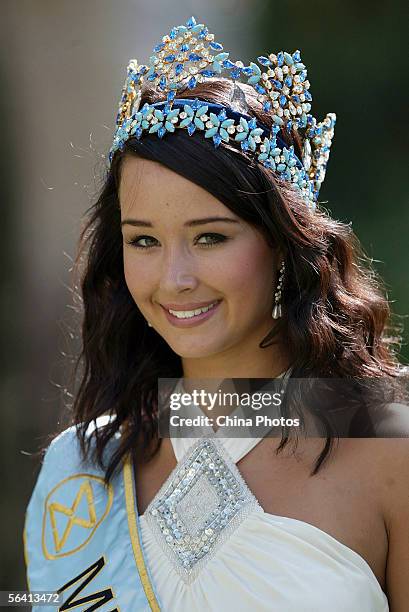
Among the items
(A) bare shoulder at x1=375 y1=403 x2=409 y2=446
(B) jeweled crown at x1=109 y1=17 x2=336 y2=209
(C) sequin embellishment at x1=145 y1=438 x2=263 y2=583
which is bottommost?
(C) sequin embellishment at x1=145 y1=438 x2=263 y2=583

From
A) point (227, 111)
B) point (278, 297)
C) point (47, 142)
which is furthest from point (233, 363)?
point (47, 142)

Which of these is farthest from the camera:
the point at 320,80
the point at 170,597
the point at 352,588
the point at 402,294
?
the point at 320,80

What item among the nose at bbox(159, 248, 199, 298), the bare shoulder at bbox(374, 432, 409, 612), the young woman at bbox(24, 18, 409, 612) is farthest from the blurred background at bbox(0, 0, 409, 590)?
the bare shoulder at bbox(374, 432, 409, 612)

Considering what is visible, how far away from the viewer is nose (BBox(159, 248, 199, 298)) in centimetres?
171

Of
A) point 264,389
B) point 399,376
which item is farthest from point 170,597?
point 399,376

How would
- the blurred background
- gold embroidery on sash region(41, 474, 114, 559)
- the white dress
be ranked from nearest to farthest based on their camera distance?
the white dress, gold embroidery on sash region(41, 474, 114, 559), the blurred background

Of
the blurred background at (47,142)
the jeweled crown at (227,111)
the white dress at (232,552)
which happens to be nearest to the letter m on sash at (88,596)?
the white dress at (232,552)

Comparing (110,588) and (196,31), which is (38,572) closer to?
(110,588)

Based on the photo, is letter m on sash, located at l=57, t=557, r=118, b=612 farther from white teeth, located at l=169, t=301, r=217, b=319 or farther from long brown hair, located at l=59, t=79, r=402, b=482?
white teeth, located at l=169, t=301, r=217, b=319

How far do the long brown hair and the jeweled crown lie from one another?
22mm

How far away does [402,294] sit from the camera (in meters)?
2.87

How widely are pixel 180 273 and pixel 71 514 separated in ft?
2.07

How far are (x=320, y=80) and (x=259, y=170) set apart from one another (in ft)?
5.43

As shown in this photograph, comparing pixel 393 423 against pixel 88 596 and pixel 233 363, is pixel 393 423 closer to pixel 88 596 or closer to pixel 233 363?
pixel 233 363
